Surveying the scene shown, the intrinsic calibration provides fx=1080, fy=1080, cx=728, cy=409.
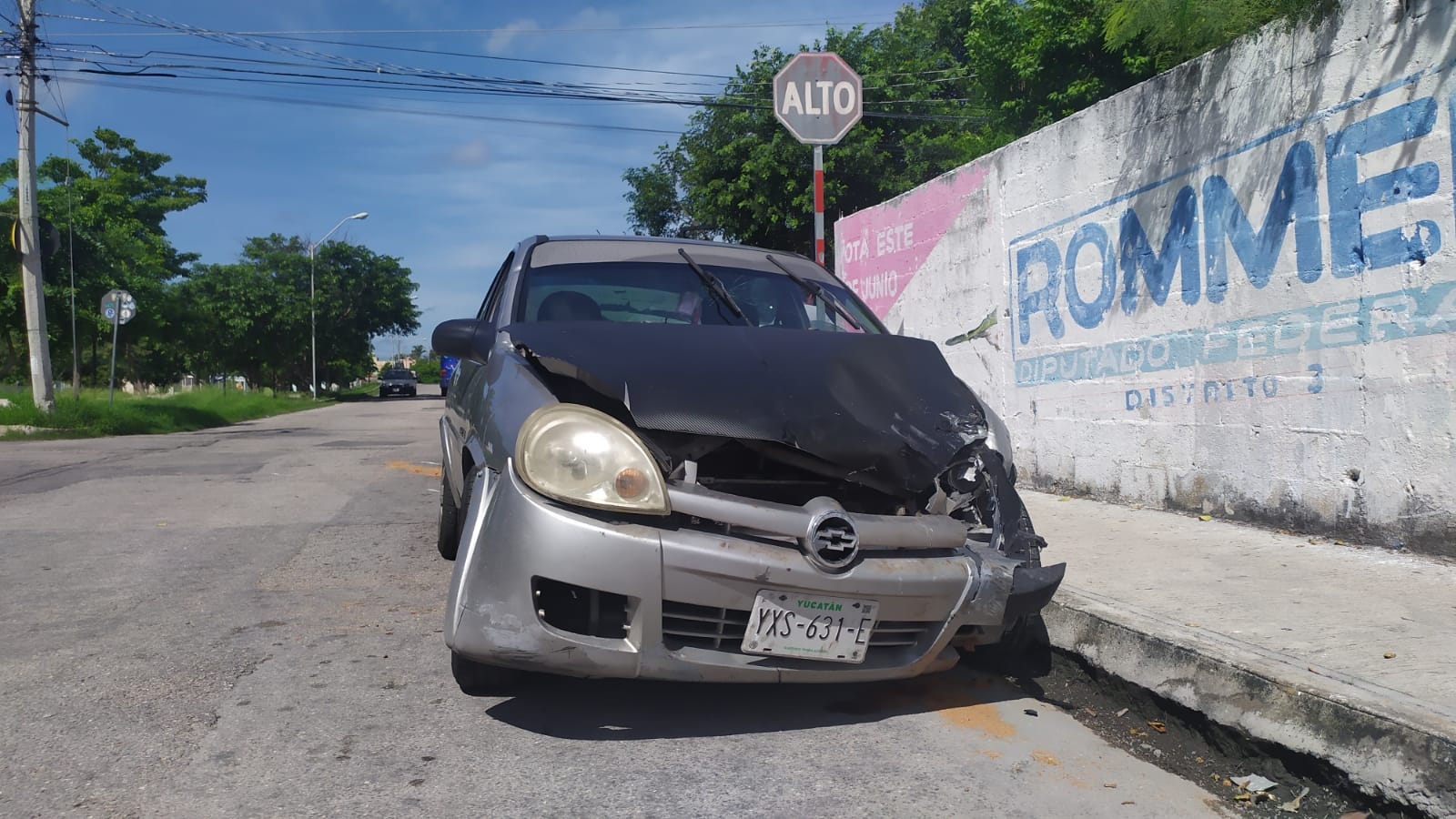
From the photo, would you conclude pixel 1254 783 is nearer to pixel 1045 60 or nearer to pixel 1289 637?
pixel 1289 637

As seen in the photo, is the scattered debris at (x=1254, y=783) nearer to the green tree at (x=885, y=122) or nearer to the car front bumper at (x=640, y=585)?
the car front bumper at (x=640, y=585)

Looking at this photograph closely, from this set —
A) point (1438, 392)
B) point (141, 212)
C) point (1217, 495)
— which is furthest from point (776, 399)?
point (141, 212)

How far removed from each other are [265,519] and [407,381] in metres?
47.7

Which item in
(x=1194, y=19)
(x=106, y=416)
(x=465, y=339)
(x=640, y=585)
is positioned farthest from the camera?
(x=106, y=416)

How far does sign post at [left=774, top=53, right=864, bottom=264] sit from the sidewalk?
14.6 ft

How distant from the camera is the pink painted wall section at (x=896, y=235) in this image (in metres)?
8.41

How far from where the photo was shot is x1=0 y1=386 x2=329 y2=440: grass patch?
659 inches

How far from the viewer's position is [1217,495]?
225 inches

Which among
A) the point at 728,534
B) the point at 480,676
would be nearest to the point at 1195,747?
the point at 728,534

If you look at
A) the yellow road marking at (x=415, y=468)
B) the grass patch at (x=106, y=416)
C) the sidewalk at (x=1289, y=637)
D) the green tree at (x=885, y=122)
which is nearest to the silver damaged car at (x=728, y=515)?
the sidewalk at (x=1289, y=637)

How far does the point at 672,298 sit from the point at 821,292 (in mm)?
678

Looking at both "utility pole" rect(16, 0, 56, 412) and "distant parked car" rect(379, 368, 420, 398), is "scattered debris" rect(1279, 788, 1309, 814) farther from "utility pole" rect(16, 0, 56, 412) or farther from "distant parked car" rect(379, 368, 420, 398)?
"distant parked car" rect(379, 368, 420, 398)

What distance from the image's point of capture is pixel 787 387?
324 cm

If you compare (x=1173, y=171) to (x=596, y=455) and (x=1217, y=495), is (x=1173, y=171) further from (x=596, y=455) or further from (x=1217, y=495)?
(x=596, y=455)
